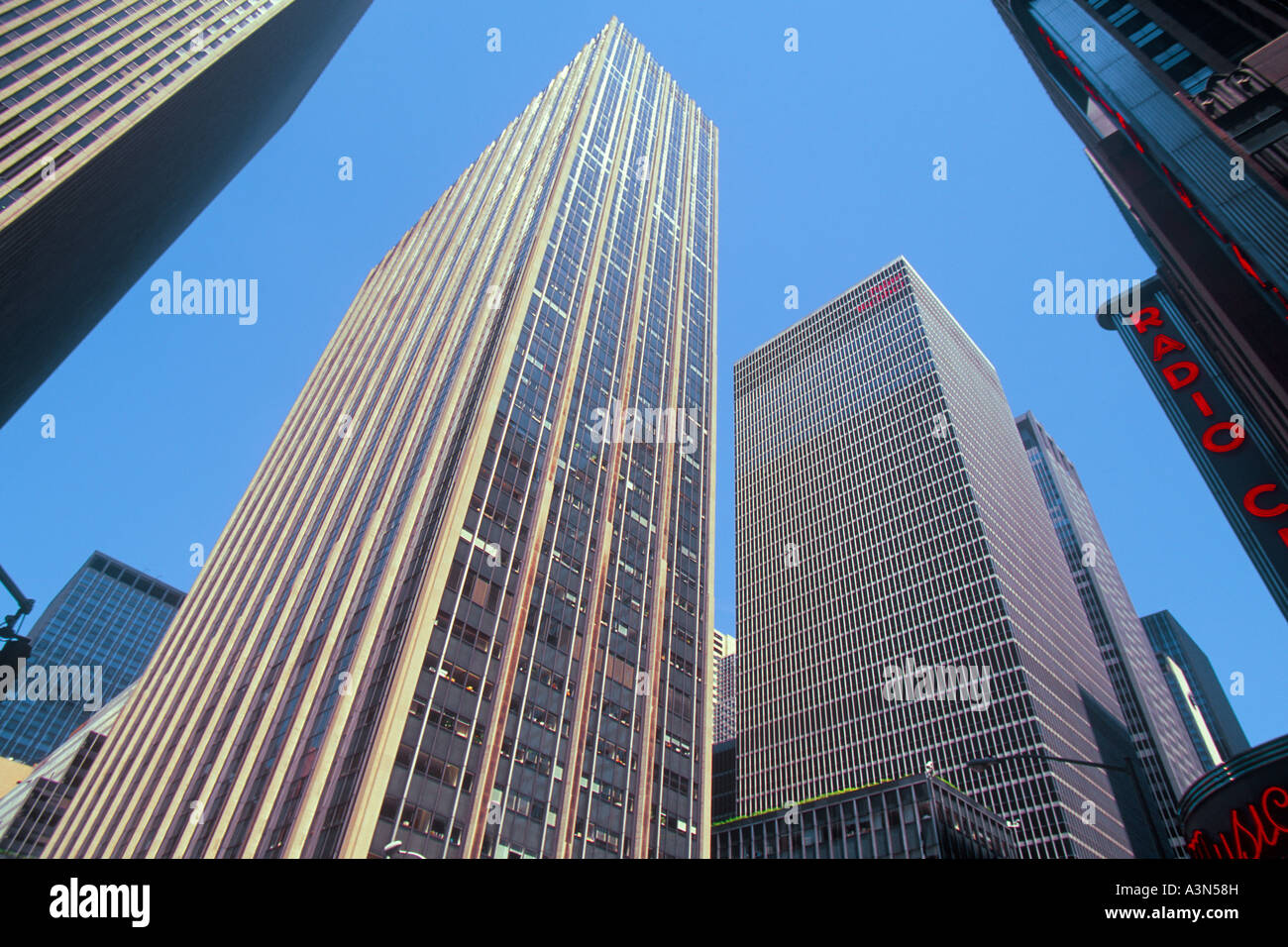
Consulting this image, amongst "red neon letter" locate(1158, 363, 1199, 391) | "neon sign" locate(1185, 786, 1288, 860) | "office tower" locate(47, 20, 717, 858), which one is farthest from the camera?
"office tower" locate(47, 20, 717, 858)

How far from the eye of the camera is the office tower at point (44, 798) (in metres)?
122

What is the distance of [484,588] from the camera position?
59.1 metres

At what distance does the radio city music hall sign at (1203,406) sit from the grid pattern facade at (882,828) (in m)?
54.6

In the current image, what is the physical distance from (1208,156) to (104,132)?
100.0 meters

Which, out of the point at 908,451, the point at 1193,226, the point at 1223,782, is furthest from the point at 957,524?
the point at 1223,782

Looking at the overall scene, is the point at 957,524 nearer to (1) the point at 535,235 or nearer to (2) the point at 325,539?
(1) the point at 535,235

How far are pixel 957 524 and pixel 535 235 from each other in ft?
290

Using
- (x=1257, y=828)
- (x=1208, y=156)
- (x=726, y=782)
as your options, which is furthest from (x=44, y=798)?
(x=1208, y=156)

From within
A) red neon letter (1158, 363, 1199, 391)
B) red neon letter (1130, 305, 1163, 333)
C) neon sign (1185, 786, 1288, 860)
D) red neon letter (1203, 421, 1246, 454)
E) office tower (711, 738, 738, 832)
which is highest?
office tower (711, 738, 738, 832)

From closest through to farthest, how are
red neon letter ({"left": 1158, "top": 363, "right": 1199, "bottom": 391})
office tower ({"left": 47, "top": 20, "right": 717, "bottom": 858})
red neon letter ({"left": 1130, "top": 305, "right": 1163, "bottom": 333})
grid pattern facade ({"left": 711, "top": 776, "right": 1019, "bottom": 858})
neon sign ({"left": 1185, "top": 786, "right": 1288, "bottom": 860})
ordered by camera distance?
neon sign ({"left": 1185, "top": 786, "right": 1288, "bottom": 860})
red neon letter ({"left": 1158, "top": 363, "right": 1199, "bottom": 391})
red neon letter ({"left": 1130, "top": 305, "right": 1163, "bottom": 333})
office tower ({"left": 47, "top": 20, "right": 717, "bottom": 858})
grid pattern facade ({"left": 711, "top": 776, "right": 1019, "bottom": 858})

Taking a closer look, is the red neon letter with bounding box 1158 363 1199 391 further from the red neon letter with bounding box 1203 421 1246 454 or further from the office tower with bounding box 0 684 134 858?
the office tower with bounding box 0 684 134 858

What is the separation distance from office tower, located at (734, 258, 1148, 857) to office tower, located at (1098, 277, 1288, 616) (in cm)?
6860

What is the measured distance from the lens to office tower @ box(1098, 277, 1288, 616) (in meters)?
33.6

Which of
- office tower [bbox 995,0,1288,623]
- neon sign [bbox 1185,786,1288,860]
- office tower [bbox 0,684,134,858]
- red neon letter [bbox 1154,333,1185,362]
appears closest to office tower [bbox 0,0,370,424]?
office tower [bbox 0,684,134,858]
